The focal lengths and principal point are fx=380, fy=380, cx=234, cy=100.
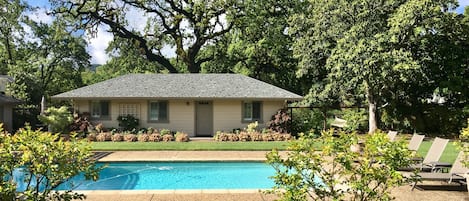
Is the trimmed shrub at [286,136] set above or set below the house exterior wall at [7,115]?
below

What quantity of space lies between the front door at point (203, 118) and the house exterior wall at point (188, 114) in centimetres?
35

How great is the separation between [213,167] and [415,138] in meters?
6.90

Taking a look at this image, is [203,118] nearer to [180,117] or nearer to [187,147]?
[180,117]

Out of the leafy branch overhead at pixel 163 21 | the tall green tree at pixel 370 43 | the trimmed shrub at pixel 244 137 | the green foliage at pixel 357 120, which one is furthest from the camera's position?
the leafy branch overhead at pixel 163 21

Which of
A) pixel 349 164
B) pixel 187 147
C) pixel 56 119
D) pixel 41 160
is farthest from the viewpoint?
pixel 56 119

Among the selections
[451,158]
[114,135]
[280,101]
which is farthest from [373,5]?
[114,135]

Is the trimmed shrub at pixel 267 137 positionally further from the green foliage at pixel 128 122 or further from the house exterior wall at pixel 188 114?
the green foliage at pixel 128 122

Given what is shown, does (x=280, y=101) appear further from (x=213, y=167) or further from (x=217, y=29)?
(x=217, y=29)

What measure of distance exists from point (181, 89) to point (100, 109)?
5.26 meters

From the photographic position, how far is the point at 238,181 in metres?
12.5

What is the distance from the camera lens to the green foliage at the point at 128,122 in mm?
23344

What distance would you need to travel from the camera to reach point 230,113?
79.2 ft

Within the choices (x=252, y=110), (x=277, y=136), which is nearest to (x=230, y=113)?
(x=252, y=110)

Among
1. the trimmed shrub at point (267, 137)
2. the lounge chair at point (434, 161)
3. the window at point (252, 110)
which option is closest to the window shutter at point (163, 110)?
the window at point (252, 110)
